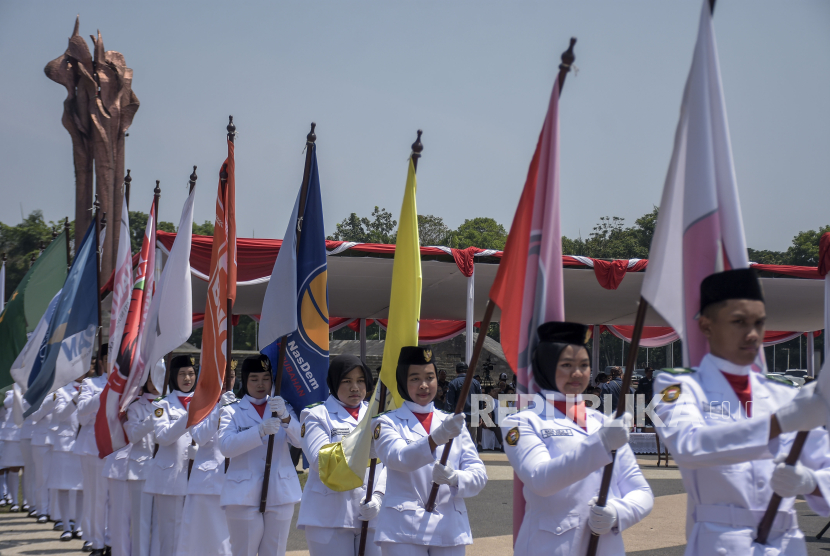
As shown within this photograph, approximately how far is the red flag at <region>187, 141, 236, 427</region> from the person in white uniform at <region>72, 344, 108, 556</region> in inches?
104

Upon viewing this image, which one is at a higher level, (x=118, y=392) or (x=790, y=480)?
(x=790, y=480)

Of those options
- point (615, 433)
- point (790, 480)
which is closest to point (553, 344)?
point (615, 433)

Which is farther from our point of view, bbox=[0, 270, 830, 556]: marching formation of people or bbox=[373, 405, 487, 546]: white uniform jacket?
bbox=[373, 405, 487, 546]: white uniform jacket

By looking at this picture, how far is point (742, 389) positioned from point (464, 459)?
1794 millimetres

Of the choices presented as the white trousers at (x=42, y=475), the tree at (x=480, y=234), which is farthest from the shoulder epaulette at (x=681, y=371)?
the tree at (x=480, y=234)

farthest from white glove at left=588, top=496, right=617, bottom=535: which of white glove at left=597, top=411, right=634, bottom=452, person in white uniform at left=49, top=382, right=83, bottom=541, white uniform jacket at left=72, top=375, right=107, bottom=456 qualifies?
person in white uniform at left=49, top=382, right=83, bottom=541

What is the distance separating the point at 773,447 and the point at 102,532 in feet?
24.1

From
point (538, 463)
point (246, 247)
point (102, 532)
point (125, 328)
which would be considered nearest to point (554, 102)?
point (538, 463)

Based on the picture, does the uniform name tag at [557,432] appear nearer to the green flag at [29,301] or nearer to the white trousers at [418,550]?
the white trousers at [418,550]

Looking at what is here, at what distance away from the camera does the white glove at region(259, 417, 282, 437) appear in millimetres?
5242

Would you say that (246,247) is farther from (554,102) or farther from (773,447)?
(773,447)

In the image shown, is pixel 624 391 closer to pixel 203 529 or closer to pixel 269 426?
pixel 269 426

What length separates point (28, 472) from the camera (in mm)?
11305

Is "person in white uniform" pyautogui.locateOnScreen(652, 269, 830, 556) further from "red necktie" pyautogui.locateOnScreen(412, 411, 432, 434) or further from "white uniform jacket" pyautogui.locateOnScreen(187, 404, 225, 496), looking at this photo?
"white uniform jacket" pyautogui.locateOnScreen(187, 404, 225, 496)
